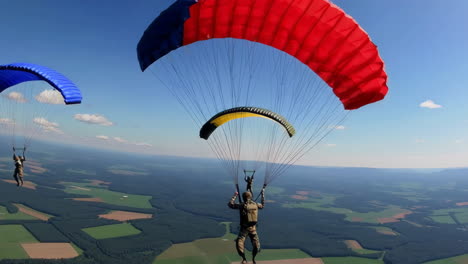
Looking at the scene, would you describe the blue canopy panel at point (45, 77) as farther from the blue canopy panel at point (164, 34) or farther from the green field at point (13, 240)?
the green field at point (13, 240)

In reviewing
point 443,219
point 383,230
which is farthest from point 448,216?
point 383,230

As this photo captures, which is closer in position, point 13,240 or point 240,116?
point 240,116

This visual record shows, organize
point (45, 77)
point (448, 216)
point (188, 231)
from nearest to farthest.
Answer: point (45, 77) < point (188, 231) < point (448, 216)

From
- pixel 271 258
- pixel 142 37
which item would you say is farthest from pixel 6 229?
pixel 142 37

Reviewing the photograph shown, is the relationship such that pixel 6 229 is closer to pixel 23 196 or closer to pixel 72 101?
pixel 23 196

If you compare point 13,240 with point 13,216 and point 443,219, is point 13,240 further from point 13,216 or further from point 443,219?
point 443,219

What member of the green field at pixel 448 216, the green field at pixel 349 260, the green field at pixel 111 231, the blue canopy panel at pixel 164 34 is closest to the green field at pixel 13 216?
the green field at pixel 111 231

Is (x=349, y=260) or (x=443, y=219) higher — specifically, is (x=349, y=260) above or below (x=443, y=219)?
below
